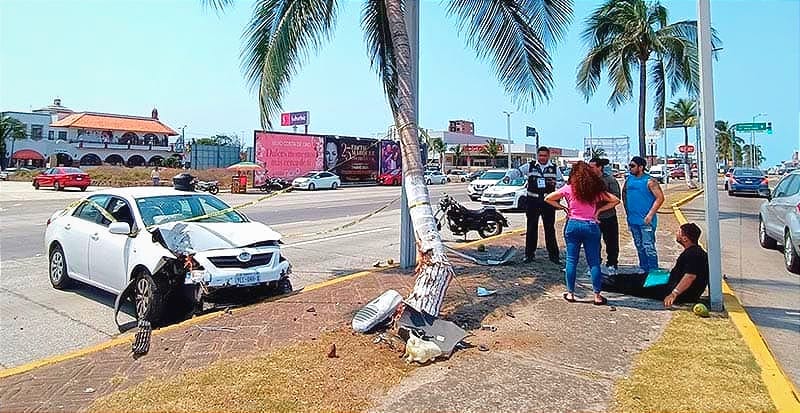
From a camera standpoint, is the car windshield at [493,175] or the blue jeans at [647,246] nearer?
the blue jeans at [647,246]

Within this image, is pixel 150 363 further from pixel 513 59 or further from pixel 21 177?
pixel 21 177

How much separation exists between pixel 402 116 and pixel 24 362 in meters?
4.42

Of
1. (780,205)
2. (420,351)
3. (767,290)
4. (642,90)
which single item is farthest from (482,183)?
(420,351)

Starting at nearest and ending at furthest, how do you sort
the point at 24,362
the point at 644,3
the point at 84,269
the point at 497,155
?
the point at 24,362 → the point at 84,269 → the point at 644,3 → the point at 497,155

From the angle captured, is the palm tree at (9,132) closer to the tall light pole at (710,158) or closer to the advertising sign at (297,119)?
the advertising sign at (297,119)

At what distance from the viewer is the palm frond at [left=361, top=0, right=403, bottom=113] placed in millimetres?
8984

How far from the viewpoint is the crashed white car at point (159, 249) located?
6441 mm

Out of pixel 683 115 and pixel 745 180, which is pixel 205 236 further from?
pixel 683 115

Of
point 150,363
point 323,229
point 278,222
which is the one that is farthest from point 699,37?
point 278,222

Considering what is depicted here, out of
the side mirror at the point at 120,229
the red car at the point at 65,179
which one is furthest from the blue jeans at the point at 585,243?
the red car at the point at 65,179

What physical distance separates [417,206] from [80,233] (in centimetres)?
474

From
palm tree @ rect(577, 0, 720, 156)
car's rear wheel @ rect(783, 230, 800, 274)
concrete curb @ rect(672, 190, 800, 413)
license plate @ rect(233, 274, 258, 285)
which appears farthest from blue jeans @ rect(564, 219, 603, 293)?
palm tree @ rect(577, 0, 720, 156)

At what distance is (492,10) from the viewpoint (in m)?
8.38

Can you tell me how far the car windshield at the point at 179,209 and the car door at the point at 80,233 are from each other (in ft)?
2.54
